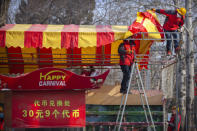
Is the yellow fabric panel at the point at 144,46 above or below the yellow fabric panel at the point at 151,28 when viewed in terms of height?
below

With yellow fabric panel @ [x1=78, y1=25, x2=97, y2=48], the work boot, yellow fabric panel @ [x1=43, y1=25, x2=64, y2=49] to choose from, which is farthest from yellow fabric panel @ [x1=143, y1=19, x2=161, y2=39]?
yellow fabric panel @ [x1=43, y1=25, x2=64, y2=49]

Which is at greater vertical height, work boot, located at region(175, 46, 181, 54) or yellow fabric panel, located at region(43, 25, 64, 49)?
yellow fabric panel, located at region(43, 25, 64, 49)

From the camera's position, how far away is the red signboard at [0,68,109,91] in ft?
24.1

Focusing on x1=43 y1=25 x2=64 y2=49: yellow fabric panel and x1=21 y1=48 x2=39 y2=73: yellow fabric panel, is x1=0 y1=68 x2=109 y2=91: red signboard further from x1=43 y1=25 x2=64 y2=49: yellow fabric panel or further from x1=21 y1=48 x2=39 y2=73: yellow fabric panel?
x1=21 y1=48 x2=39 y2=73: yellow fabric panel

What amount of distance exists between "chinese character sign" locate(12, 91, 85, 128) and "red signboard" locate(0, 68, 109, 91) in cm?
20

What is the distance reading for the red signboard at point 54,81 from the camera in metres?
7.35

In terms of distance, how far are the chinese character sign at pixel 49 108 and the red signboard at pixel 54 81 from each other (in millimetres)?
195

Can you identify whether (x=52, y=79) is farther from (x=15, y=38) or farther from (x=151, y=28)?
(x=151, y=28)

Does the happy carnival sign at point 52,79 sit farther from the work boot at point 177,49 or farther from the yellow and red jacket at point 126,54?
the work boot at point 177,49

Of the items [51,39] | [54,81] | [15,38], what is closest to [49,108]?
[54,81]

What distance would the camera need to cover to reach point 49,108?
294 inches

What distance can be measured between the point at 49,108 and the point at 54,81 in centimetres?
76

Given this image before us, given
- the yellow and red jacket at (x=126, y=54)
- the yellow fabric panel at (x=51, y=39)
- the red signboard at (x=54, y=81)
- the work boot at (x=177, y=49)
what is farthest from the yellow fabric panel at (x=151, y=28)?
the yellow fabric panel at (x=51, y=39)

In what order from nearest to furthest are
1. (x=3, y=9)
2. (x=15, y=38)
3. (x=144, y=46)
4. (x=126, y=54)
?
(x=15, y=38)
(x=126, y=54)
(x=3, y=9)
(x=144, y=46)
